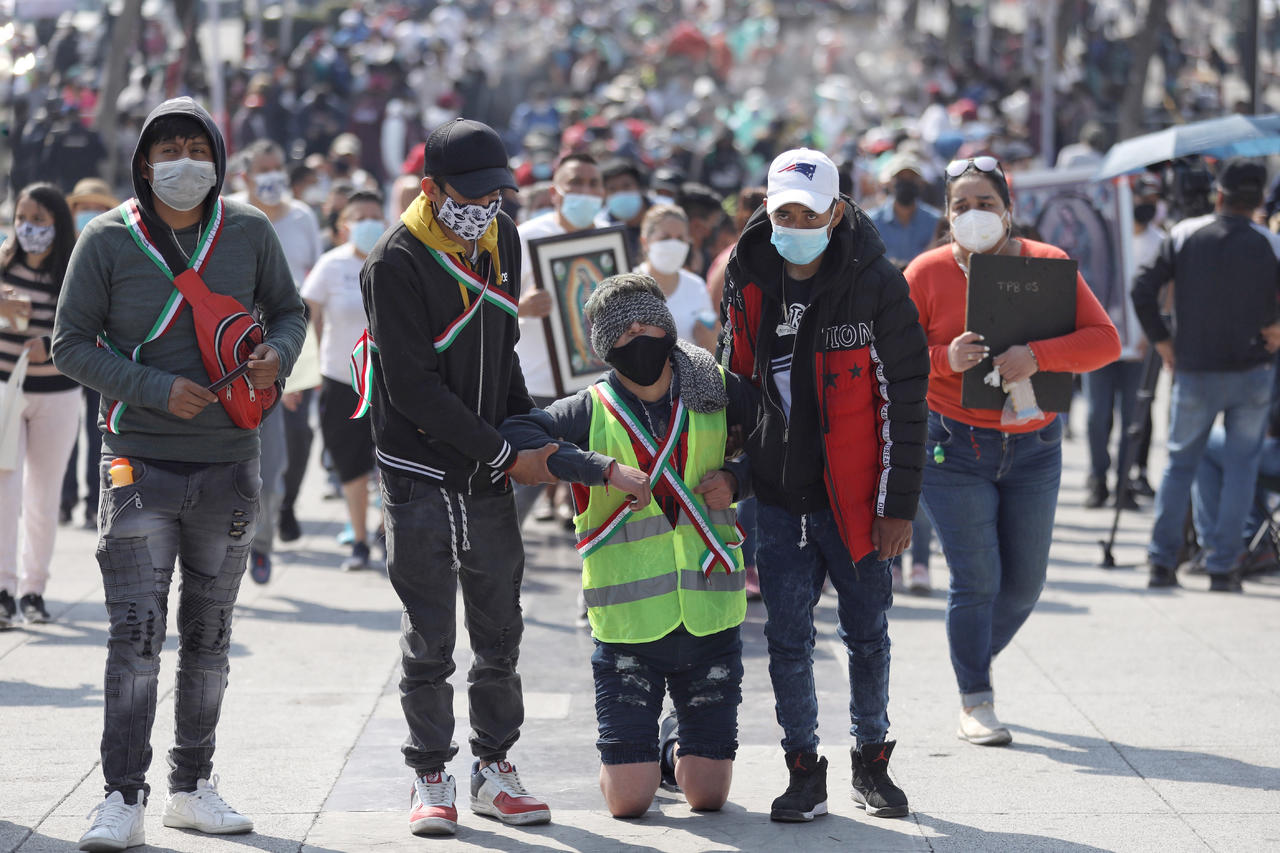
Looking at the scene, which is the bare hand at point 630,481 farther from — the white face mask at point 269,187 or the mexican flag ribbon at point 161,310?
the white face mask at point 269,187

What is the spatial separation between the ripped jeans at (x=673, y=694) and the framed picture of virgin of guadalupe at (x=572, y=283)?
3.04m

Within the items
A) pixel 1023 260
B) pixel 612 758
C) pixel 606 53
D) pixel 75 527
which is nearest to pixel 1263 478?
pixel 1023 260

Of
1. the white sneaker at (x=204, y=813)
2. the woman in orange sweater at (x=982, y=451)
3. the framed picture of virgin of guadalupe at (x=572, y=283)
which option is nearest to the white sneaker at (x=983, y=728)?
the woman in orange sweater at (x=982, y=451)

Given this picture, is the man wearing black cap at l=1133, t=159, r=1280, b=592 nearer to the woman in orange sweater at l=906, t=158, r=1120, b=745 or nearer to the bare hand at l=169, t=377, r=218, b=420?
the woman in orange sweater at l=906, t=158, r=1120, b=745

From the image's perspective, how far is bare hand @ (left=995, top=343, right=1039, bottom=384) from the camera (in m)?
5.92

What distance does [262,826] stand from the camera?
16.8 ft

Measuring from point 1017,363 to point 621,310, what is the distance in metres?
1.52

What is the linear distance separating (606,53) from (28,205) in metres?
31.1

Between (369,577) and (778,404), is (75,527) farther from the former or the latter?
(778,404)

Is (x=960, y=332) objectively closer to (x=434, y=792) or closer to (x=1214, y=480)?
(x=434, y=792)

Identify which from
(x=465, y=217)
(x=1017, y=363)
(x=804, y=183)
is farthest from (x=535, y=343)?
(x=804, y=183)

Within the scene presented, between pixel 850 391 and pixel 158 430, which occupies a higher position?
pixel 850 391

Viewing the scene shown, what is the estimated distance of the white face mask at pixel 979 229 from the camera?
600 centimetres

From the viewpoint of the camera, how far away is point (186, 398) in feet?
15.6
